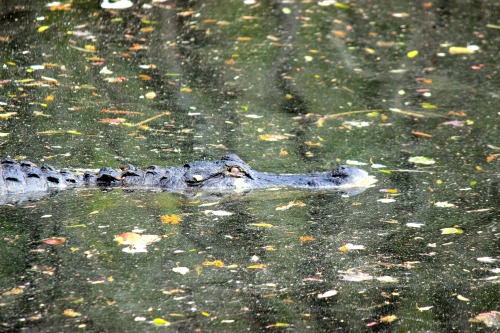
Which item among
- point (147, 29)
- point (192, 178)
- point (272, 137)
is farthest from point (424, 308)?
point (147, 29)

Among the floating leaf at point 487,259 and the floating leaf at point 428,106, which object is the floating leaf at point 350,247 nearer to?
the floating leaf at point 487,259

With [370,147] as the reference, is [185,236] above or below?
above

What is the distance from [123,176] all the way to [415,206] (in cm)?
236

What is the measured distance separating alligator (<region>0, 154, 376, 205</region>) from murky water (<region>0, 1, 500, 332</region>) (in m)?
0.16

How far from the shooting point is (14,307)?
4.16m

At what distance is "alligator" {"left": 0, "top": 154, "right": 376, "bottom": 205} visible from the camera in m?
6.19

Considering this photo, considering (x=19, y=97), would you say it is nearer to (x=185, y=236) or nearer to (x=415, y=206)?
(x=185, y=236)

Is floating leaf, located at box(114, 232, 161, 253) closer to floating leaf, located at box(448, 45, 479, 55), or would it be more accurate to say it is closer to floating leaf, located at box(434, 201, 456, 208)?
floating leaf, located at box(434, 201, 456, 208)

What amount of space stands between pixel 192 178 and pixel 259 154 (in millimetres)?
1124

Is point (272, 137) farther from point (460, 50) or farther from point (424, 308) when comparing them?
point (460, 50)

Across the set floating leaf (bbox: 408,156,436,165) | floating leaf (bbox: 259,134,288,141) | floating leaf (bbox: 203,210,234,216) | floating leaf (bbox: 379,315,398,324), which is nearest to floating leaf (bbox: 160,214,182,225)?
floating leaf (bbox: 203,210,234,216)

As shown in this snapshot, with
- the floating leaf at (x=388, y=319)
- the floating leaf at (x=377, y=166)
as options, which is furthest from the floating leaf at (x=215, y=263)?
the floating leaf at (x=377, y=166)

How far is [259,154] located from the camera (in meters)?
7.32

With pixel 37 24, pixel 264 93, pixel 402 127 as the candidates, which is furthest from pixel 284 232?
pixel 37 24
